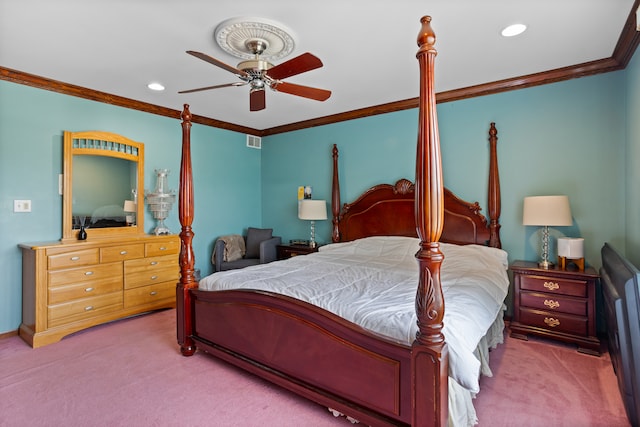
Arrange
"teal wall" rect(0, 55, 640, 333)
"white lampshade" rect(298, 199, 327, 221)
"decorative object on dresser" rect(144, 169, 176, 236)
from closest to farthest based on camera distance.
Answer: "teal wall" rect(0, 55, 640, 333) → "decorative object on dresser" rect(144, 169, 176, 236) → "white lampshade" rect(298, 199, 327, 221)

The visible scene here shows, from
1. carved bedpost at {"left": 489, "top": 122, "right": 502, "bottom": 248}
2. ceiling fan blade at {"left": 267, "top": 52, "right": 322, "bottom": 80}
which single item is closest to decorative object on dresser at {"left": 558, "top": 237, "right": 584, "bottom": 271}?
carved bedpost at {"left": 489, "top": 122, "right": 502, "bottom": 248}

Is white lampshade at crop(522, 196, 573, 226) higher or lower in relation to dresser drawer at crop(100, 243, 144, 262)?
higher

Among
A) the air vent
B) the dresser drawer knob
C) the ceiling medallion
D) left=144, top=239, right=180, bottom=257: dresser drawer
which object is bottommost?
the dresser drawer knob

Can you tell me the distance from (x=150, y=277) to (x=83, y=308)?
2.25ft

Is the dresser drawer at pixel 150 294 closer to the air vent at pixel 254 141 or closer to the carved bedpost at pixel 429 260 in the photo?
the air vent at pixel 254 141

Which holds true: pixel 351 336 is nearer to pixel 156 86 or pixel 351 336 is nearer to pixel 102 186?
pixel 156 86

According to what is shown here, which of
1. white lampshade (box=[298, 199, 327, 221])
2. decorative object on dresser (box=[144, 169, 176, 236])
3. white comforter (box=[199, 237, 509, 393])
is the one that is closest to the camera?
white comforter (box=[199, 237, 509, 393])

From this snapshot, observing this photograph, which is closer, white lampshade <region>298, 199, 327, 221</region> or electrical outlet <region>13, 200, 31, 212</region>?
electrical outlet <region>13, 200, 31, 212</region>

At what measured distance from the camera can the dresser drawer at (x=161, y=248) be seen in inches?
148

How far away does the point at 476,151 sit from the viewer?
3.63 metres

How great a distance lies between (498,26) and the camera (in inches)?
92.1

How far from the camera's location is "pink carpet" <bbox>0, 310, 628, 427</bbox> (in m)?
1.94

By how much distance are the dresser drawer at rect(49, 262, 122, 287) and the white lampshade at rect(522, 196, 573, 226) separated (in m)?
4.11

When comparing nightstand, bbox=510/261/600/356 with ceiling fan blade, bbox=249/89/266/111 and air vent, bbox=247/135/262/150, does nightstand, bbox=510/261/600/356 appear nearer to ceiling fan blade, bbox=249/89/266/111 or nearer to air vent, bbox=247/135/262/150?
ceiling fan blade, bbox=249/89/266/111
